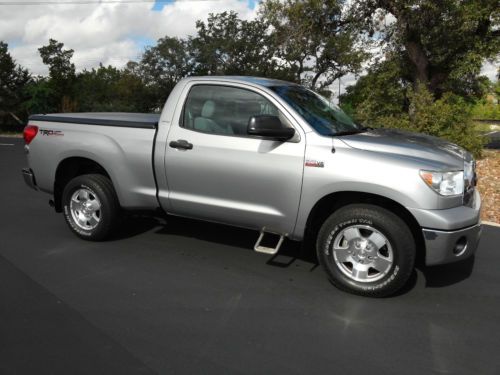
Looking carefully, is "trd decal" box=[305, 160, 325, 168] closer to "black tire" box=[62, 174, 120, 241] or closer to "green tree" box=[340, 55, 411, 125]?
"black tire" box=[62, 174, 120, 241]

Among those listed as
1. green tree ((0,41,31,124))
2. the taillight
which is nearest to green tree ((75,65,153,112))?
green tree ((0,41,31,124))

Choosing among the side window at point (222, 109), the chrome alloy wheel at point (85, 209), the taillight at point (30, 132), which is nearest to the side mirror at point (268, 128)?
the side window at point (222, 109)

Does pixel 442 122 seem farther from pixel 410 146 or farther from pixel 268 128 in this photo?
pixel 268 128

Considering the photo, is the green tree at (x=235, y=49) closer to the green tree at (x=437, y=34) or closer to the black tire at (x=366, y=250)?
the green tree at (x=437, y=34)

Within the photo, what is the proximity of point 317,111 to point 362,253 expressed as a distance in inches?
56.5

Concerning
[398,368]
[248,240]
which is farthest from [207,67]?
[398,368]

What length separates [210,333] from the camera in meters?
3.53

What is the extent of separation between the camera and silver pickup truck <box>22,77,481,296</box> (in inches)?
154

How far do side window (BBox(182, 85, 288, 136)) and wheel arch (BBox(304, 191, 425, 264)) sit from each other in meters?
0.83

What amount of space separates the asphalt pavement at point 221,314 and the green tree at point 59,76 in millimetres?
30915

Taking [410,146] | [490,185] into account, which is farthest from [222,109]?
[490,185]

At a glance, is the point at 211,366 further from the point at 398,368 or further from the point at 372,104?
the point at 372,104

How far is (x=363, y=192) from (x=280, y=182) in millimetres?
715

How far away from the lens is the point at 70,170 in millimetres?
5766
